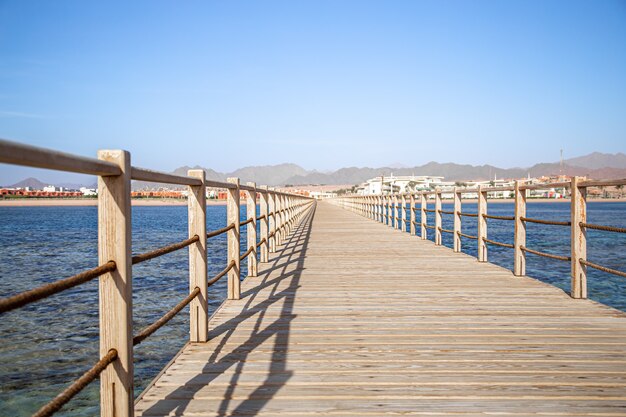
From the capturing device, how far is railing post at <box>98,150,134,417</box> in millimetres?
2139

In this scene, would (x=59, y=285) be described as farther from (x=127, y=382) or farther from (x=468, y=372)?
(x=468, y=372)

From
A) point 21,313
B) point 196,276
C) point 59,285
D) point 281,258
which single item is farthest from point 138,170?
point 21,313

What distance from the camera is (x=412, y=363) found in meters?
3.08

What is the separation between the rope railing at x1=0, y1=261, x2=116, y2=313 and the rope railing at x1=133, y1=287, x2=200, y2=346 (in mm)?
473

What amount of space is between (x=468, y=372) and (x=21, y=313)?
27.7 feet

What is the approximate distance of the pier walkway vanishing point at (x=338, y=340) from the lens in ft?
7.07

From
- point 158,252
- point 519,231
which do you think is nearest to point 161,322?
point 158,252

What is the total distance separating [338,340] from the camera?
3.59m

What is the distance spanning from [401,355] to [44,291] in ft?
7.39

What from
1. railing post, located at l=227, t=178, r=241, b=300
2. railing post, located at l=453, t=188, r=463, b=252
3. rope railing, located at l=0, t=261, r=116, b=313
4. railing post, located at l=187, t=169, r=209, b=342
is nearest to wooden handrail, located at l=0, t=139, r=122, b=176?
rope railing, located at l=0, t=261, r=116, b=313

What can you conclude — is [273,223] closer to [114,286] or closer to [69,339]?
[69,339]

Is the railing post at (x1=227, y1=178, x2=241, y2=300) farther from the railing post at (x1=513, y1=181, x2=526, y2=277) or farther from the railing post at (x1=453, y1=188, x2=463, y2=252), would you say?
the railing post at (x1=453, y1=188, x2=463, y2=252)

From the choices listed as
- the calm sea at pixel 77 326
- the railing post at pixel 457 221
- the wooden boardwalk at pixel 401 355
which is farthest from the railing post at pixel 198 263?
the railing post at pixel 457 221

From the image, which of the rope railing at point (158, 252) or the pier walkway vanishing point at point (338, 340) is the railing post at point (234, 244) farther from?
the rope railing at point (158, 252)
